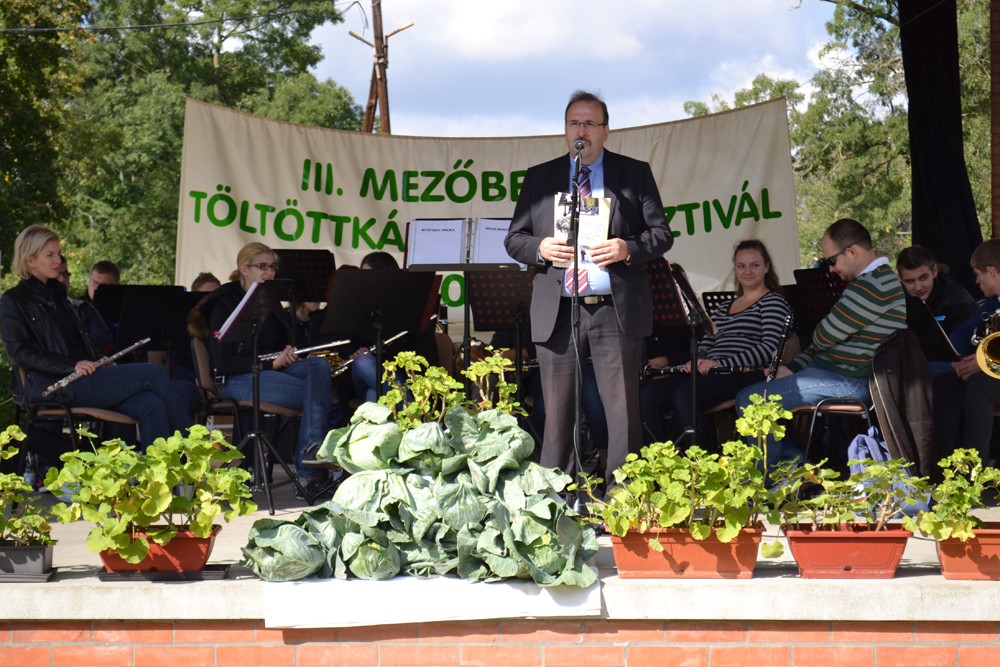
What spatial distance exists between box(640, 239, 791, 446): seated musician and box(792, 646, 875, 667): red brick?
102 inches

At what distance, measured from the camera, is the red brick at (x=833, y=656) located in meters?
3.54

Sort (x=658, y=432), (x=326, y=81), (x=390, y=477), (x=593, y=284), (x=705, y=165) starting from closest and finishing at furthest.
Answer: (x=390, y=477) → (x=593, y=284) → (x=658, y=432) → (x=705, y=165) → (x=326, y=81)

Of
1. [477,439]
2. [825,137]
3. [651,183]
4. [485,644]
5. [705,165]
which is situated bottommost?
[485,644]

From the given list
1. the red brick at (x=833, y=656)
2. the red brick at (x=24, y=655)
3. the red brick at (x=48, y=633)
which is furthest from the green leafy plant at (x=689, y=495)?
the red brick at (x=24, y=655)

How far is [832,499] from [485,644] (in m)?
1.12

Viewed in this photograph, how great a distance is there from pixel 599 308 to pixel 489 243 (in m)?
1.92

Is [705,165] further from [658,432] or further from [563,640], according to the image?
[563,640]

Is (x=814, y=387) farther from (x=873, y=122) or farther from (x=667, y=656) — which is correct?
(x=873, y=122)

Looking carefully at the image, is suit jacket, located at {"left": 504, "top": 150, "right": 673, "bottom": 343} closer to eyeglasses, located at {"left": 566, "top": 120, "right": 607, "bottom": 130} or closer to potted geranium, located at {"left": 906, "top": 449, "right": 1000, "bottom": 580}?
eyeglasses, located at {"left": 566, "top": 120, "right": 607, "bottom": 130}

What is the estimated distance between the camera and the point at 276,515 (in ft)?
18.2

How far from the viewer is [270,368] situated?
6.50 metres

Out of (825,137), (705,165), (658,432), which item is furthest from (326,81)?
(658,432)

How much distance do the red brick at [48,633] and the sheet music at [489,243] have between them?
10.6 feet

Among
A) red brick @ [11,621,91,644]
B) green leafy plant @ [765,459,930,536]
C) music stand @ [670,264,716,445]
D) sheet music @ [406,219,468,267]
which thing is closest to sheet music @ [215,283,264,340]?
sheet music @ [406,219,468,267]
